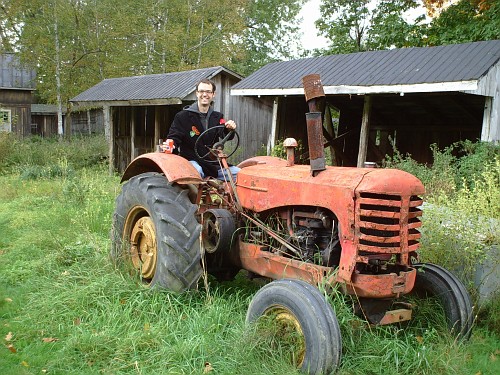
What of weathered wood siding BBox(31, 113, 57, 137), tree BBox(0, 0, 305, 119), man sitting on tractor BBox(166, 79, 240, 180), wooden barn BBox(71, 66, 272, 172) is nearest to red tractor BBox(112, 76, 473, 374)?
man sitting on tractor BBox(166, 79, 240, 180)

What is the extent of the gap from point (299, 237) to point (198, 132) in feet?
5.45

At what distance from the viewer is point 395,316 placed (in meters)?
3.32

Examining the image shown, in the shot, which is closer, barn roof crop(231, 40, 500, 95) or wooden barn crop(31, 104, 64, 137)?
barn roof crop(231, 40, 500, 95)

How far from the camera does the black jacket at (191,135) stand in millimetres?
4652

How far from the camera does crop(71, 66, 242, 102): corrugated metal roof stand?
11.9m

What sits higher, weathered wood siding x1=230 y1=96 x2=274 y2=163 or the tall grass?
weathered wood siding x1=230 y1=96 x2=274 y2=163

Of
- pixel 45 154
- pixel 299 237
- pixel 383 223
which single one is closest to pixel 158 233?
pixel 299 237

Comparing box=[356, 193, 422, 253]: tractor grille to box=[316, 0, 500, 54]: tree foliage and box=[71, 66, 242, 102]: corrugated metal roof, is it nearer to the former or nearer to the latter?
box=[71, 66, 242, 102]: corrugated metal roof

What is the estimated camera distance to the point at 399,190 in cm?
307

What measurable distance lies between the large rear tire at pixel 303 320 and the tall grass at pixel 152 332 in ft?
0.31

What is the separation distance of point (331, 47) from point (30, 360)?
859 inches

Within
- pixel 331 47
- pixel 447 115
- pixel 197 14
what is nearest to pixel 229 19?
pixel 197 14

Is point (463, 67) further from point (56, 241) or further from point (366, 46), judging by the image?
point (366, 46)

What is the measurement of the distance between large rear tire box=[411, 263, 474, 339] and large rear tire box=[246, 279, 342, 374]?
1082 mm
